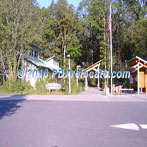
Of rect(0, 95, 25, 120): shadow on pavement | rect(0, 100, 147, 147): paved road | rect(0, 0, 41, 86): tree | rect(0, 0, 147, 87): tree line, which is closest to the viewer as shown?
rect(0, 100, 147, 147): paved road

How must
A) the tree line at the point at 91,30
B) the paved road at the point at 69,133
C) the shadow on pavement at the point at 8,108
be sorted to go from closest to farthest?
the paved road at the point at 69,133 → the shadow on pavement at the point at 8,108 → the tree line at the point at 91,30

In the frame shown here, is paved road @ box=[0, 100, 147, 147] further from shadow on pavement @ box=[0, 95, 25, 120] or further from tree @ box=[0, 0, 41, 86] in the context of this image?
tree @ box=[0, 0, 41, 86]

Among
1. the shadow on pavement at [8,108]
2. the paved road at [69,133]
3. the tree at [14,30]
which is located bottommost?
the paved road at [69,133]

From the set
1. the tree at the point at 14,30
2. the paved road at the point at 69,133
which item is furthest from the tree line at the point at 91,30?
the paved road at the point at 69,133

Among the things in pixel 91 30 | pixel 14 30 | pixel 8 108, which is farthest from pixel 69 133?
pixel 91 30

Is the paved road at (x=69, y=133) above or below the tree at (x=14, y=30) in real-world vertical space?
below

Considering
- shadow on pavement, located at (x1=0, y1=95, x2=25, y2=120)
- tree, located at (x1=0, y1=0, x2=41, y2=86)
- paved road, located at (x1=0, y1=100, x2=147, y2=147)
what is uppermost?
tree, located at (x1=0, y1=0, x2=41, y2=86)

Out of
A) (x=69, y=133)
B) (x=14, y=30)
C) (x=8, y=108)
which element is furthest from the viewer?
(x=14, y=30)

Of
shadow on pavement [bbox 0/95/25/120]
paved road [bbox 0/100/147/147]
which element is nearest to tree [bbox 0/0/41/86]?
shadow on pavement [bbox 0/95/25/120]

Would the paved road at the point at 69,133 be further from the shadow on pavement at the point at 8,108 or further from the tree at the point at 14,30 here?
the tree at the point at 14,30

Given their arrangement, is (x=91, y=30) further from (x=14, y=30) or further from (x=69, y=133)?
(x=69, y=133)

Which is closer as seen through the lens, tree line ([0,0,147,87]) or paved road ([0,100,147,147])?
paved road ([0,100,147,147])

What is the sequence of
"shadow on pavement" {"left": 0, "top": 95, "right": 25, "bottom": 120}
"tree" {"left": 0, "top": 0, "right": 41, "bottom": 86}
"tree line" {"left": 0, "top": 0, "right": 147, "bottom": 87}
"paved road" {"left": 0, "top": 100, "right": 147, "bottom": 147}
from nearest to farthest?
"paved road" {"left": 0, "top": 100, "right": 147, "bottom": 147} → "shadow on pavement" {"left": 0, "top": 95, "right": 25, "bottom": 120} → "tree" {"left": 0, "top": 0, "right": 41, "bottom": 86} → "tree line" {"left": 0, "top": 0, "right": 147, "bottom": 87}

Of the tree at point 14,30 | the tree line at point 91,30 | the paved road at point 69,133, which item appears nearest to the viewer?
the paved road at point 69,133
